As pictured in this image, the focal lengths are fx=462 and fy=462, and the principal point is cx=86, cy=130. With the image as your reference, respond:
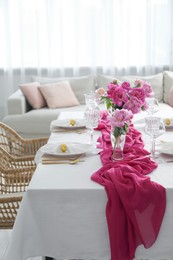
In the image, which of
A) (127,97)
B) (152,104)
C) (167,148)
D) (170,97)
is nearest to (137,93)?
(127,97)

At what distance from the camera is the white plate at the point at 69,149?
7.73 ft

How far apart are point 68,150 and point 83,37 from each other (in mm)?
3995

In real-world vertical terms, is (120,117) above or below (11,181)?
above

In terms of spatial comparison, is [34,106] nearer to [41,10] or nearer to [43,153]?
[41,10]

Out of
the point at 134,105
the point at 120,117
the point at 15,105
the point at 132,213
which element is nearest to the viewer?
the point at 132,213

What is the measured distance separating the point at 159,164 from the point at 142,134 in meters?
0.69

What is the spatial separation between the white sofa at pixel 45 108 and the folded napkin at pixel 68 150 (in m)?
2.34

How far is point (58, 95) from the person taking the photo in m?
5.43

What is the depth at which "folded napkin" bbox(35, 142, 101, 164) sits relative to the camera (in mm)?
2359

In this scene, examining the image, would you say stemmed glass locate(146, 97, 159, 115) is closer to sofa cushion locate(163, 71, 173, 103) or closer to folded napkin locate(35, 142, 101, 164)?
folded napkin locate(35, 142, 101, 164)

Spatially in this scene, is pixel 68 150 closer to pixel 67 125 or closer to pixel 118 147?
pixel 118 147

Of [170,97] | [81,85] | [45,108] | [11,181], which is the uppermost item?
[81,85]

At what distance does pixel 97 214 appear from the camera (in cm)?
188

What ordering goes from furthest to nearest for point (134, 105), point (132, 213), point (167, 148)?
point (167, 148)
point (134, 105)
point (132, 213)
